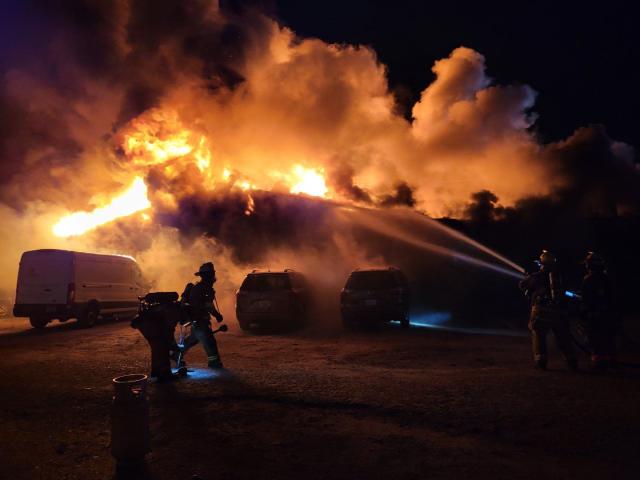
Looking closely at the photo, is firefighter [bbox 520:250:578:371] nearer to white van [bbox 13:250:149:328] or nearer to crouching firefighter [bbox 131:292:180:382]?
crouching firefighter [bbox 131:292:180:382]

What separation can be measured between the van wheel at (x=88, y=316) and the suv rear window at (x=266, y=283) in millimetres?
5280

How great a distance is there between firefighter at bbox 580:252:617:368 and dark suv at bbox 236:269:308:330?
8.06 m

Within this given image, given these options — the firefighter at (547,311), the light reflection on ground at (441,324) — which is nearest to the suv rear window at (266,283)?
the light reflection on ground at (441,324)

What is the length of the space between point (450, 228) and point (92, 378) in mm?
16601

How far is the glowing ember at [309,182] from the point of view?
2252cm

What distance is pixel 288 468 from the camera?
13.3ft

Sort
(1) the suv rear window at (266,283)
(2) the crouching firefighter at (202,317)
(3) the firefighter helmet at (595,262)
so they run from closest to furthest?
(3) the firefighter helmet at (595,262) < (2) the crouching firefighter at (202,317) < (1) the suv rear window at (266,283)

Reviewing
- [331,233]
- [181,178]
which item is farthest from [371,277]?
[181,178]

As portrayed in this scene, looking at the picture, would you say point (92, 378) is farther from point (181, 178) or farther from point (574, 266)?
point (574, 266)

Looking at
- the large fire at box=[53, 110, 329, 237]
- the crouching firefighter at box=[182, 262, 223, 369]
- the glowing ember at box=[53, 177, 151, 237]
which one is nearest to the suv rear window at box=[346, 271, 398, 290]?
the crouching firefighter at box=[182, 262, 223, 369]

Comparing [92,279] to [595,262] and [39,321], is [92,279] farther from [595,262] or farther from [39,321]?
[595,262]

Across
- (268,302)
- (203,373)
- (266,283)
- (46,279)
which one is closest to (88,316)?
(46,279)

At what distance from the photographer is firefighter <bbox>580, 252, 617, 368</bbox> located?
7.46 meters

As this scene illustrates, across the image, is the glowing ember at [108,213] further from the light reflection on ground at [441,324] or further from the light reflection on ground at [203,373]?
the light reflection on ground at [203,373]
